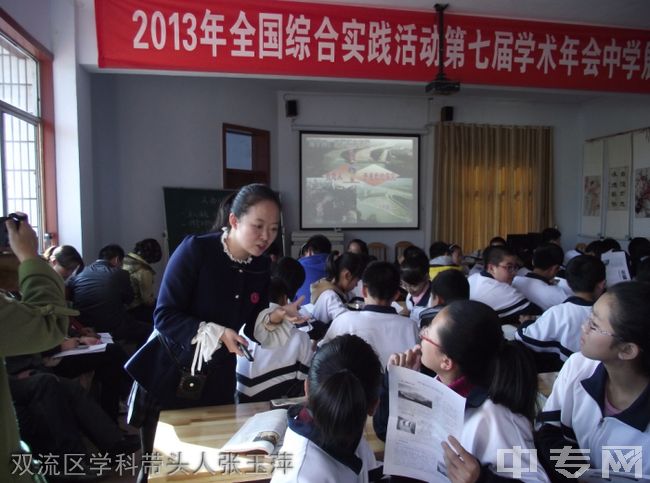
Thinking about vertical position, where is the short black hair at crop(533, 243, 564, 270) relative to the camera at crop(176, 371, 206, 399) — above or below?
above

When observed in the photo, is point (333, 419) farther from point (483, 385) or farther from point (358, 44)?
point (358, 44)

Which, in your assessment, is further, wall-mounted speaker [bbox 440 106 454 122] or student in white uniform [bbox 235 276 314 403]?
wall-mounted speaker [bbox 440 106 454 122]

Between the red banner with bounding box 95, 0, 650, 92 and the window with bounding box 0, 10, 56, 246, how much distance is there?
57 cm

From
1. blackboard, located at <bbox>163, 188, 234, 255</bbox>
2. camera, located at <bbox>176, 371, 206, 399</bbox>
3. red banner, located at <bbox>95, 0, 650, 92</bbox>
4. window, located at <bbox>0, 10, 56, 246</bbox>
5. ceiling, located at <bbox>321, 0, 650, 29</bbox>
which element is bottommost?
camera, located at <bbox>176, 371, 206, 399</bbox>

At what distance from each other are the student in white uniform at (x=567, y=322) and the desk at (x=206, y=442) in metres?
1.01

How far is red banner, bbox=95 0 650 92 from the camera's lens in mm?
3357

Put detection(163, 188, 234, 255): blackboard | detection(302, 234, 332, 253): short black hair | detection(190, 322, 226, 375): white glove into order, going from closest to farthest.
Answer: detection(190, 322, 226, 375): white glove
detection(302, 234, 332, 253): short black hair
detection(163, 188, 234, 255): blackboard

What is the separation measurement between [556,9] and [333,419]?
13.9 ft

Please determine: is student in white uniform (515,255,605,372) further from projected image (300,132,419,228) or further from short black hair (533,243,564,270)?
projected image (300,132,419,228)

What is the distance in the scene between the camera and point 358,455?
1.04 metres

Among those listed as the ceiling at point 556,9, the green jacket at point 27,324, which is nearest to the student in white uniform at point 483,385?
the green jacket at point 27,324

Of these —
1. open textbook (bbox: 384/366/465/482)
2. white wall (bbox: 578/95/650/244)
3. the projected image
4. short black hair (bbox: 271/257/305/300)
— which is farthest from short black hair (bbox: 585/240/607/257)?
open textbook (bbox: 384/366/465/482)

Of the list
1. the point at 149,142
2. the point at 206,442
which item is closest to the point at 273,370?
the point at 206,442

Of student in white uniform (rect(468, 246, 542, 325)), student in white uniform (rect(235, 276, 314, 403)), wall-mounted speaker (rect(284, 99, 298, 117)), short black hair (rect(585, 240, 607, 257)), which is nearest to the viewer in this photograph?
student in white uniform (rect(235, 276, 314, 403))
